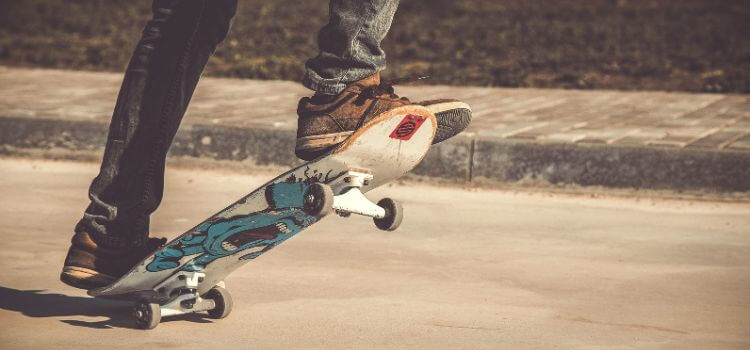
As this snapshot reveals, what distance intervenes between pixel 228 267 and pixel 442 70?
20.5 ft

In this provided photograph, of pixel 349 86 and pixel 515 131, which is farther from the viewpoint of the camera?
Answer: pixel 515 131

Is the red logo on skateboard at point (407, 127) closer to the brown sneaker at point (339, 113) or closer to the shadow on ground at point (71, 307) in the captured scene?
the brown sneaker at point (339, 113)

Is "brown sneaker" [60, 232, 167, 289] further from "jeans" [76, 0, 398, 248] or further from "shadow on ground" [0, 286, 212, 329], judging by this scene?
"shadow on ground" [0, 286, 212, 329]

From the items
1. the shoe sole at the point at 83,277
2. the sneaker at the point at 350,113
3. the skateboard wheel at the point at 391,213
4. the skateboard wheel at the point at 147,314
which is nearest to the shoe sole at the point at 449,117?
the sneaker at the point at 350,113

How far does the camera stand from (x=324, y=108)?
3.44 metres

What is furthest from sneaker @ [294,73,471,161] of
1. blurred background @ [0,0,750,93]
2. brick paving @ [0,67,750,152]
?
blurred background @ [0,0,750,93]

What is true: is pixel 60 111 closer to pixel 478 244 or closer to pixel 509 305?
pixel 478 244

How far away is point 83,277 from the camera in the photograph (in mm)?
3598

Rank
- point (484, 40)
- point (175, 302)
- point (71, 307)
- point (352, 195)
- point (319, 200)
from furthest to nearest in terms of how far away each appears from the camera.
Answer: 1. point (484, 40)
2. point (71, 307)
3. point (175, 302)
4. point (352, 195)
5. point (319, 200)

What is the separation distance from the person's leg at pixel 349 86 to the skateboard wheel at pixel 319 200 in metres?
0.16

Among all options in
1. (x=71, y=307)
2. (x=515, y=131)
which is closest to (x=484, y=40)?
(x=515, y=131)

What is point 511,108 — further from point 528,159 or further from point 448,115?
point 448,115

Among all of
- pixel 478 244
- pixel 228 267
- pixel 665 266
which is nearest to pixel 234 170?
pixel 478 244

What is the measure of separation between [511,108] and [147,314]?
451 centimetres
